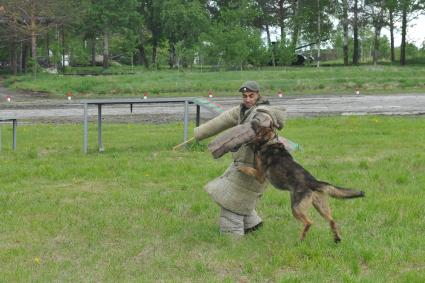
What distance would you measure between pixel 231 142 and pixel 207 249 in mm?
1105

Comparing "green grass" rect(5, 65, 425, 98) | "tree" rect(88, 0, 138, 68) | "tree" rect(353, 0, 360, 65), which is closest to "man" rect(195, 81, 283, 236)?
"green grass" rect(5, 65, 425, 98)

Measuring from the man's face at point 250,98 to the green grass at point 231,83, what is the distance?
2835cm

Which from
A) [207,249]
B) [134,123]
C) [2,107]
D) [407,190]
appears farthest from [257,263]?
[2,107]

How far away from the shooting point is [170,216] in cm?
745

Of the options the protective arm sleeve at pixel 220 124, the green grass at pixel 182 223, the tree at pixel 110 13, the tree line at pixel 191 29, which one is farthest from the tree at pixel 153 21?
the protective arm sleeve at pixel 220 124

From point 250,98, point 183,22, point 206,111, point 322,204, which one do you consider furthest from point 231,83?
point 322,204

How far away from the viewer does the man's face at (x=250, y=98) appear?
641 cm

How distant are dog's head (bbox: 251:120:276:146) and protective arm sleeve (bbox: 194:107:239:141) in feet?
2.12

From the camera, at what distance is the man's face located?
641 centimetres

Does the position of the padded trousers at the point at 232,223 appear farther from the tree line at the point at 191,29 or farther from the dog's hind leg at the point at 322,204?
the tree line at the point at 191,29

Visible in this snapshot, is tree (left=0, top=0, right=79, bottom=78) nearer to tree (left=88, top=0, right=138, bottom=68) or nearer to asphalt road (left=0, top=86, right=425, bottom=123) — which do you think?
tree (left=88, top=0, right=138, bottom=68)

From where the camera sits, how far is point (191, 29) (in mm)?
57875

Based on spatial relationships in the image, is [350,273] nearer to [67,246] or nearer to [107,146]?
[67,246]

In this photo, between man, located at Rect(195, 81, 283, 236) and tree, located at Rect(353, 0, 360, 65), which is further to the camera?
tree, located at Rect(353, 0, 360, 65)
